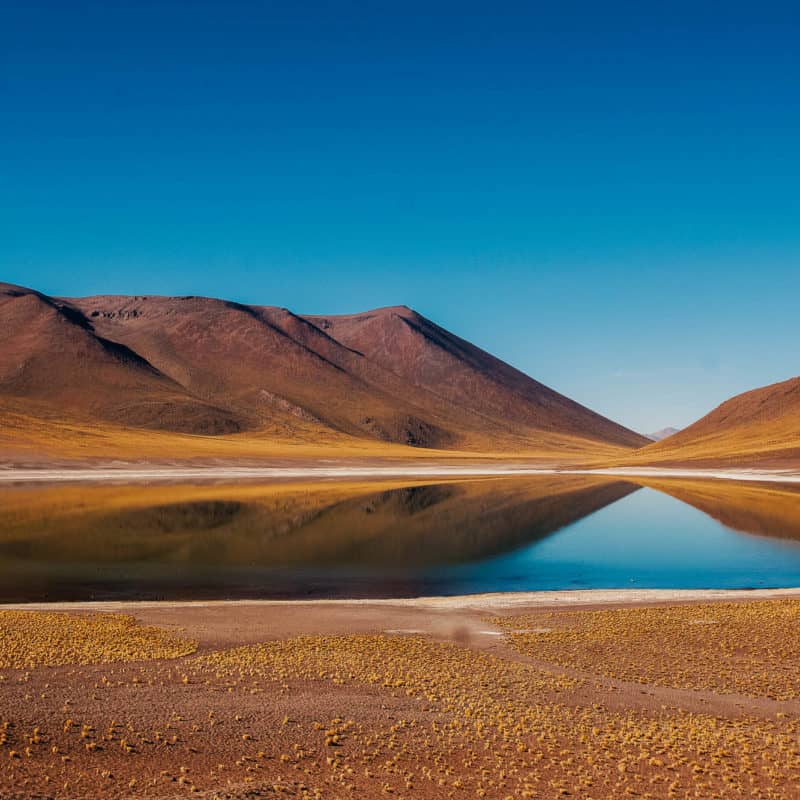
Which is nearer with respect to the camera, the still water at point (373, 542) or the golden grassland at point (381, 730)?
the golden grassland at point (381, 730)

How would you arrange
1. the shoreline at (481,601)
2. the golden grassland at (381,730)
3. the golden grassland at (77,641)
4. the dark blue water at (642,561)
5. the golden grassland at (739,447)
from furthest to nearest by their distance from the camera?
the golden grassland at (739,447), the dark blue water at (642,561), the shoreline at (481,601), the golden grassland at (77,641), the golden grassland at (381,730)

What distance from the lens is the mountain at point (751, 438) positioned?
13283 cm

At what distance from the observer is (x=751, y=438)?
162375 mm

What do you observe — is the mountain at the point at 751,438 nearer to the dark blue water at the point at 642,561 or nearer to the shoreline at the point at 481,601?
the dark blue water at the point at 642,561

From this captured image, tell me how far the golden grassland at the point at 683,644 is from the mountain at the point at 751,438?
106 meters

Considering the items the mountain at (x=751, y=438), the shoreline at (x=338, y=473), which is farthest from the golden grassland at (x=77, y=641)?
the mountain at (x=751, y=438)

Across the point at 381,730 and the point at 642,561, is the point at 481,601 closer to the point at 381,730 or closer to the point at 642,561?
the point at 381,730

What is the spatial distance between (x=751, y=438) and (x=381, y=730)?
538 feet

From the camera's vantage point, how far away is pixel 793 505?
238ft

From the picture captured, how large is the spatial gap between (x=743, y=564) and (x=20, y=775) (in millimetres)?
40157

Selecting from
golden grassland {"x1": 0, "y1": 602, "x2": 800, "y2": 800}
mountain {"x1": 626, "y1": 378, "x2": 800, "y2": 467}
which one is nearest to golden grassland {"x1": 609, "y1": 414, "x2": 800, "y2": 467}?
mountain {"x1": 626, "y1": 378, "x2": 800, "y2": 467}

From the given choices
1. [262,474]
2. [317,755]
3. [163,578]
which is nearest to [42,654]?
[317,755]

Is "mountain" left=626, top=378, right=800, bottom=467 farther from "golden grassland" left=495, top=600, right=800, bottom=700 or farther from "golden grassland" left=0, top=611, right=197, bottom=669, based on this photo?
"golden grassland" left=0, top=611, right=197, bottom=669

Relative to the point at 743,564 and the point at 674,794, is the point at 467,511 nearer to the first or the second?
the point at 743,564
